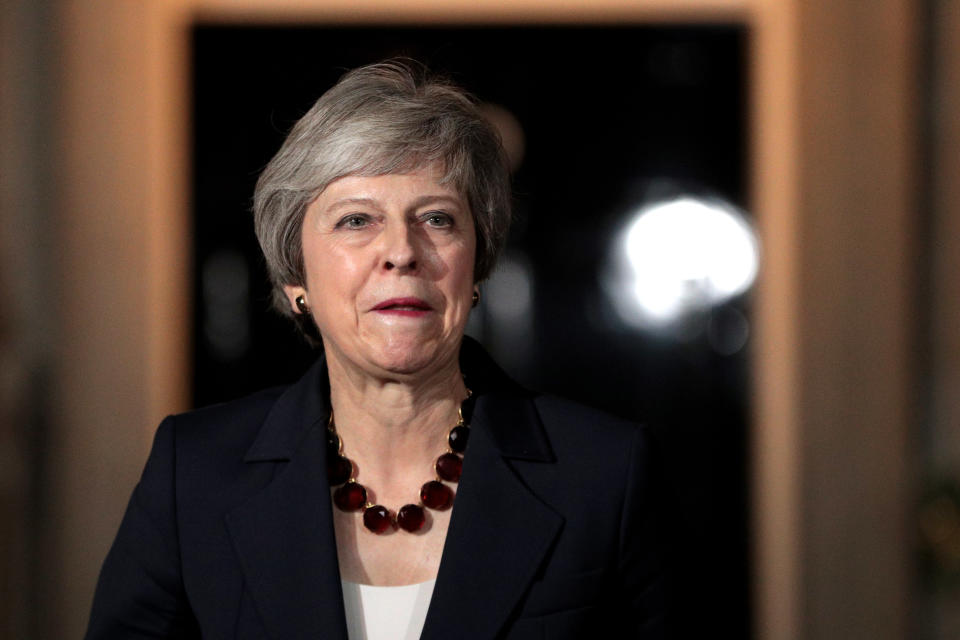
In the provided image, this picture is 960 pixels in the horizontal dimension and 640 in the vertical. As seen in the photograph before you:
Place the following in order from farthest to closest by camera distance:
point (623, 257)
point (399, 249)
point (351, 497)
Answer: point (623, 257) → point (351, 497) → point (399, 249)

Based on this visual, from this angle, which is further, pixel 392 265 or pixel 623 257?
pixel 623 257

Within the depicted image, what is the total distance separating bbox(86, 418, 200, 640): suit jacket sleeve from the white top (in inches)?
8.7

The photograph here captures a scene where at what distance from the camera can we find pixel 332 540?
130cm

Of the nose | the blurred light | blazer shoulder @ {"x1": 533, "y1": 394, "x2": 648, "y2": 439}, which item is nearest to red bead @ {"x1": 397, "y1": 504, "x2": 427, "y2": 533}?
blazer shoulder @ {"x1": 533, "y1": 394, "x2": 648, "y2": 439}

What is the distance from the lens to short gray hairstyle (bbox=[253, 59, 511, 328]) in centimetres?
129

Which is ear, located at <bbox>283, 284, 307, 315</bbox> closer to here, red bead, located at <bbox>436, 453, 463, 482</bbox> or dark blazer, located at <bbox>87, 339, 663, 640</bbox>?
dark blazer, located at <bbox>87, 339, 663, 640</bbox>

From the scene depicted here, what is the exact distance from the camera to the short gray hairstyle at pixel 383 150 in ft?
4.22

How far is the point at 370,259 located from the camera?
1300 mm

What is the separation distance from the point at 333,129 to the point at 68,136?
7.45 ft

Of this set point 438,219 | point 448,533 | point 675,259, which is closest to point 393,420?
point 448,533

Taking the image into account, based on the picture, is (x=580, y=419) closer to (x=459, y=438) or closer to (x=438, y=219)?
(x=459, y=438)

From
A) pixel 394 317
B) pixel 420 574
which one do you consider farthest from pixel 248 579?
pixel 394 317

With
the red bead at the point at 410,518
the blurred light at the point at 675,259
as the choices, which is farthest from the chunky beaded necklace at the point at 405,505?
the blurred light at the point at 675,259

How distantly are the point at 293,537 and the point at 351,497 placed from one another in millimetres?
100
